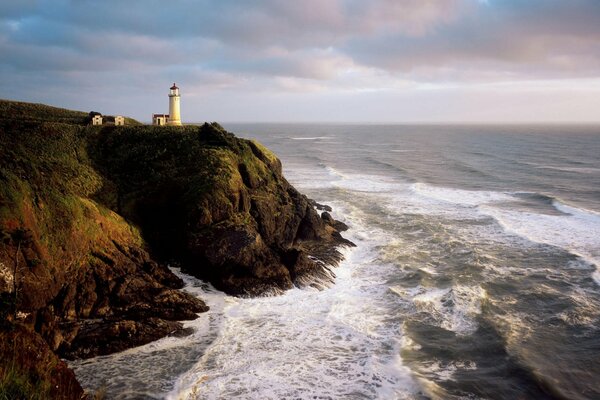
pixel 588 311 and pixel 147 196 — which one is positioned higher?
pixel 147 196

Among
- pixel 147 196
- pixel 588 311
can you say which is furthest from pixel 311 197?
pixel 588 311

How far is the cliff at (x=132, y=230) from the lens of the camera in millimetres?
21203

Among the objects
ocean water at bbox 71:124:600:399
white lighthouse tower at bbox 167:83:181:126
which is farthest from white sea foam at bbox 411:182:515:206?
white lighthouse tower at bbox 167:83:181:126

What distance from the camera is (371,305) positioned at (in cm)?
2711

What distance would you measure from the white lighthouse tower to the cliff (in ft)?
37.7

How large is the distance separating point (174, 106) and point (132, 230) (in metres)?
27.6

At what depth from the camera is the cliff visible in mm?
21203

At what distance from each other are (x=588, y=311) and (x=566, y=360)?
20.8ft

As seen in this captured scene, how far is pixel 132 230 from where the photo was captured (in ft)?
95.6

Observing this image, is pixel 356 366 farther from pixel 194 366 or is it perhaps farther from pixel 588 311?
pixel 588 311

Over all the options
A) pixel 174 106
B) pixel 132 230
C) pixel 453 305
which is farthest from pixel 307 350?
pixel 174 106

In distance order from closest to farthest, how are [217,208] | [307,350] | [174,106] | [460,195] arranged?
[307,350]
[217,208]
[174,106]
[460,195]

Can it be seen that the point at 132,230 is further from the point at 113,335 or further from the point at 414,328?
the point at 414,328

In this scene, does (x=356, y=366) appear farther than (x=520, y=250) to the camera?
No
